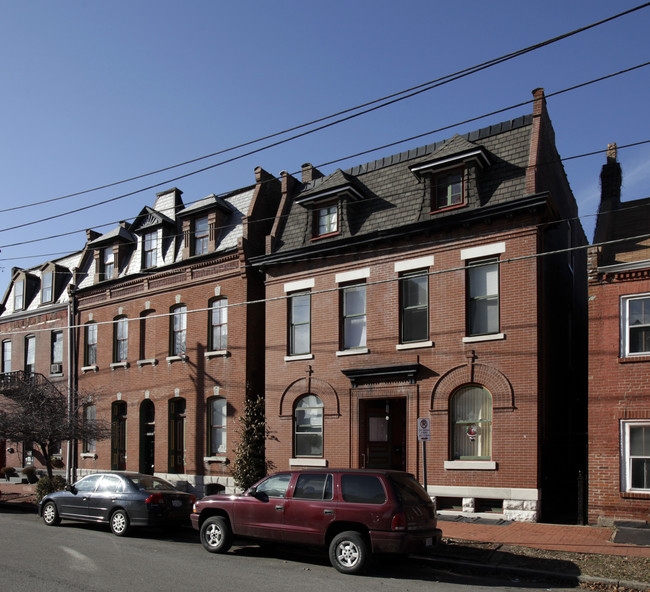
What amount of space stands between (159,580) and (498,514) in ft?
29.4

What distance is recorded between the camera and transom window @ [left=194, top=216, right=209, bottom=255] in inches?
941

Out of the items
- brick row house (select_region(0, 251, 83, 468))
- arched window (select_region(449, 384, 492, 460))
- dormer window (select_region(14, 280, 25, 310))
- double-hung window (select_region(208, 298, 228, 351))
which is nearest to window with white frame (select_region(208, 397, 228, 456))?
double-hung window (select_region(208, 298, 228, 351))

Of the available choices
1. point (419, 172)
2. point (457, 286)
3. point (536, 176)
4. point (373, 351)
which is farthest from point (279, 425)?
point (536, 176)

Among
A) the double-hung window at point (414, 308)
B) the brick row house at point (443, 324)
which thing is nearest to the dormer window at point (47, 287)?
the brick row house at point (443, 324)

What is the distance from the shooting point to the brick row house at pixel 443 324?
16078 millimetres

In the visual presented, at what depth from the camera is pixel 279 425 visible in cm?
2034

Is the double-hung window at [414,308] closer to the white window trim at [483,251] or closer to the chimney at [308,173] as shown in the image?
the white window trim at [483,251]

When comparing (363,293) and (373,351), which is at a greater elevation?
(363,293)

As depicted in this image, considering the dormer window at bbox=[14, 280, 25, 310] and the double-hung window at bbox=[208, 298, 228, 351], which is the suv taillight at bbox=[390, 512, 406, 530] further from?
the dormer window at bbox=[14, 280, 25, 310]

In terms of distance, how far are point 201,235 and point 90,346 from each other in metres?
7.72

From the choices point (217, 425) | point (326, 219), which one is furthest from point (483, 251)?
point (217, 425)

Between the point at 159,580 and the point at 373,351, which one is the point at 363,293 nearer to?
the point at 373,351

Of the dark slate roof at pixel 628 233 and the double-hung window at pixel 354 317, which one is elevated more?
the dark slate roof at pixel 628 233

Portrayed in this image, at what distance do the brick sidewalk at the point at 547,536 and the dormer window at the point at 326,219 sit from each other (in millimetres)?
9317
